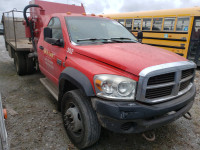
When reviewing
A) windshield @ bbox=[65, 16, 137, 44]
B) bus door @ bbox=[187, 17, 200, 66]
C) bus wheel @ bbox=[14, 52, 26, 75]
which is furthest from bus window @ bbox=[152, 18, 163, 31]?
bus wheel @ bbox=[14, 52, 26, 75]

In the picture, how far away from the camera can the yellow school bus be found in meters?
7.57

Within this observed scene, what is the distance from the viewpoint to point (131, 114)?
6.06 feet

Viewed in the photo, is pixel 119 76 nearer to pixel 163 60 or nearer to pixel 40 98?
pixel 163 60

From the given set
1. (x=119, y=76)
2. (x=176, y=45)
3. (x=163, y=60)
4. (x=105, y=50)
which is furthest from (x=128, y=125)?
(x=176, y=45)

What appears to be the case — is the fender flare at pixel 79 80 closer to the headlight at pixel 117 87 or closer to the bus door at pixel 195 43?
the headlight at pixel 117 87

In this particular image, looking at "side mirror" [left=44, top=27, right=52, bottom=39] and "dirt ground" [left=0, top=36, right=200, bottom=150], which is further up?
"side mirror" [left=44, top=27, right=52, bottom=39]

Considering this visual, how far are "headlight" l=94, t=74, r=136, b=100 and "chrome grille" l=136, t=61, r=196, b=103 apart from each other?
91mm

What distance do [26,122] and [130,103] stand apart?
2188 mm

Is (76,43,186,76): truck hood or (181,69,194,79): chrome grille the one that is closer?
(76,43,186,76): truck hood

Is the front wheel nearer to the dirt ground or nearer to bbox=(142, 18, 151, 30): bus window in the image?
the dirt ground

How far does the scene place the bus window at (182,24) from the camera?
7.70 metres

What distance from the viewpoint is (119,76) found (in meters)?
1.96

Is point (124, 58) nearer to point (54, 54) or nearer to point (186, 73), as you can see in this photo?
point (186, 73)

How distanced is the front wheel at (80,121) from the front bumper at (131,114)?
0.21 m
